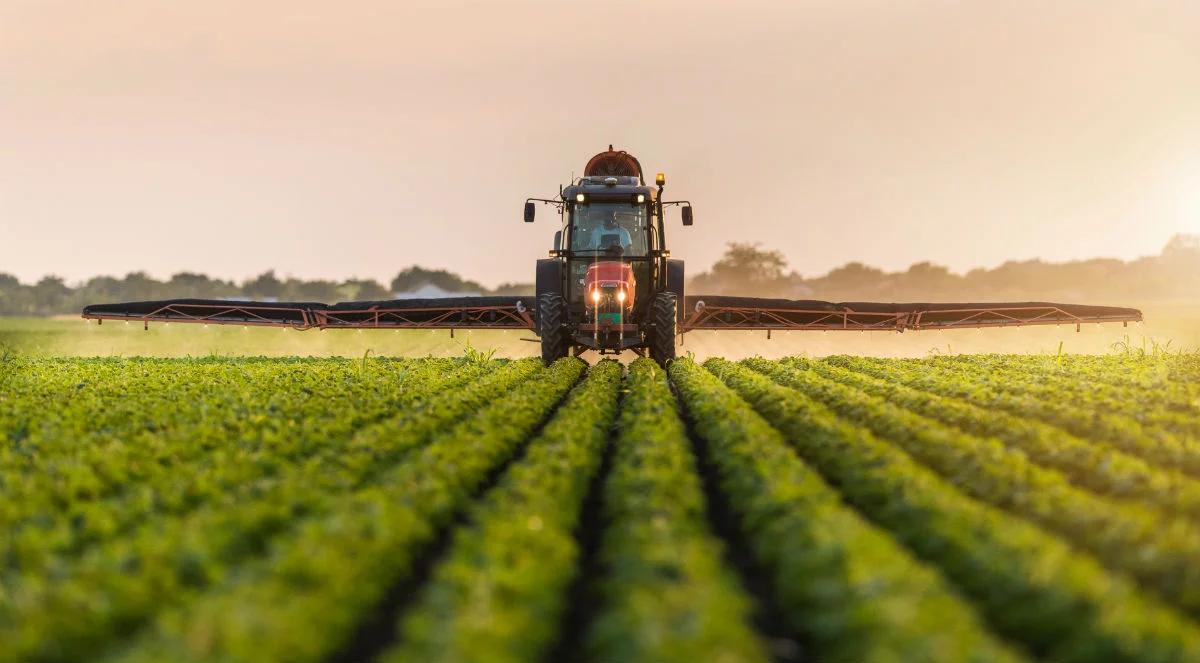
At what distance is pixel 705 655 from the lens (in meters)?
4.04

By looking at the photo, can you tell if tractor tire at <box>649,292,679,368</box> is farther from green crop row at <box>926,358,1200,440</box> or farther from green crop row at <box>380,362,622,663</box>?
green crop row at <box>380,362,622,663</box>

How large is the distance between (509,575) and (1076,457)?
607 cm

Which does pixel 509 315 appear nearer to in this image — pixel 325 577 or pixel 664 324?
pixel 664 324

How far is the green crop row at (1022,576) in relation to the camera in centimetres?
451

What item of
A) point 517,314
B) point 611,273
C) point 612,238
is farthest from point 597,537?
point 517,314

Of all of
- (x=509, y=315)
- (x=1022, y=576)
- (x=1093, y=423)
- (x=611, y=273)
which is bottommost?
(x=1022, y=576)

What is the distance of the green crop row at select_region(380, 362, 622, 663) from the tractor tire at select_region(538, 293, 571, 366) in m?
11.4

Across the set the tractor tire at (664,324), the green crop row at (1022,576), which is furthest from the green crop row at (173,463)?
the tractor tire at (664,324)

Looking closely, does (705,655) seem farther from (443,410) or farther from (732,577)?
(443,410)

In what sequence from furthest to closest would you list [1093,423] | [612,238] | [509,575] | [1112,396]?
1. [612,238]
2. [1112,396]
3. [1093,423]
4. [509,575]

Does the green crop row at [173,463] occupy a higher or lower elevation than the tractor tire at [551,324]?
lower

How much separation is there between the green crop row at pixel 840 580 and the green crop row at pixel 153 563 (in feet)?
10.1

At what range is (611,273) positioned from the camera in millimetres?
19078

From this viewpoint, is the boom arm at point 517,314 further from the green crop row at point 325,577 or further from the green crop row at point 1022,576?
the green crop row at point 1022,576
